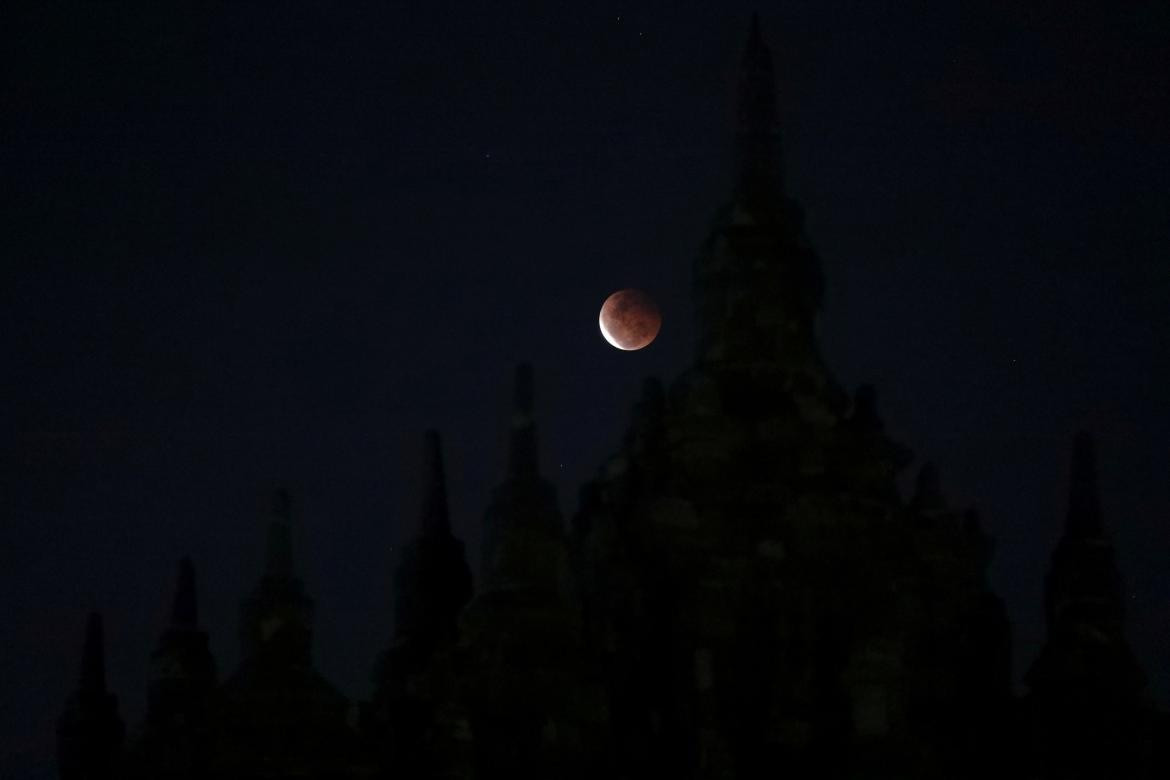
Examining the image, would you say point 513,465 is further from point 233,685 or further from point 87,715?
point 87,715

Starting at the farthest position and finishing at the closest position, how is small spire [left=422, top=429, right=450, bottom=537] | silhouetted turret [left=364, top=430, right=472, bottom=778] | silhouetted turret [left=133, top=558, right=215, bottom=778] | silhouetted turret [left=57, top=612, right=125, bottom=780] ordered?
silhouetted turret [left=57, top=612, right=125, bottom=780], small spire [left=422, top=429, right=450, bottom=537], silhouetted turret [left=133, top=558, right=215, bottom=778], silhouetted turret [left=364, top=430, right=472, bottom=778]

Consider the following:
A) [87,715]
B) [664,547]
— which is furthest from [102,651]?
[664,547]

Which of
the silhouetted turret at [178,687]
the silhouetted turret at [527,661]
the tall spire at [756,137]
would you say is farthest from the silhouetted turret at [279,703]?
the tall spire at [756,137]

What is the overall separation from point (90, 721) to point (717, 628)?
11.5m

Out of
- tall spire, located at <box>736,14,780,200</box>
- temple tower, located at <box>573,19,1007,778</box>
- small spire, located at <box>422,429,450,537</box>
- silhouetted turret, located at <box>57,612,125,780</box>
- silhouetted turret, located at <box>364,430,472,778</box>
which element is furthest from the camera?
tall spire, located at <box>736,14,780,200</box>

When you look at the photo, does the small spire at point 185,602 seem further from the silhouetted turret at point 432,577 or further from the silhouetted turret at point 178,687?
the silhouetted turret at point 432,577

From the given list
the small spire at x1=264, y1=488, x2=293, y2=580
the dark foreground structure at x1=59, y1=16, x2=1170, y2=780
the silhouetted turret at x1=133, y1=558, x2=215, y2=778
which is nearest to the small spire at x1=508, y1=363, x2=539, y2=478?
the dark foreground structure at x1=59, y1=16, x2=1170, y2=780

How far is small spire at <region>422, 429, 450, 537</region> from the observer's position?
38.1 m

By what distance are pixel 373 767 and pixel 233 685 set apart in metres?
2.45

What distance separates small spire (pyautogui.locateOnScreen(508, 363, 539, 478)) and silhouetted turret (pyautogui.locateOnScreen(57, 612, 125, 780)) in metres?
8.75

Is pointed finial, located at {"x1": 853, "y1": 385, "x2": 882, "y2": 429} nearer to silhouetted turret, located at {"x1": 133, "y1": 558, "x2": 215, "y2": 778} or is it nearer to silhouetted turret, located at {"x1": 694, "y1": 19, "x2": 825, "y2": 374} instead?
silhouetted turret, located at {"x1": 694, "y1": 19, "x2": 825, "y2": 374}

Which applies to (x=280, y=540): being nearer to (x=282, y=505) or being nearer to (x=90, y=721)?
(x=282, y=505)

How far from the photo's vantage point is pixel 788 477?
37656 mm

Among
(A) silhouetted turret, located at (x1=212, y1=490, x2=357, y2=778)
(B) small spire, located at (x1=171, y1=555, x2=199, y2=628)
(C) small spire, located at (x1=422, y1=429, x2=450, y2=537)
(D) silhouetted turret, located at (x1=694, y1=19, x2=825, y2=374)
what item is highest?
(D) silhouetted turret, located at (x1=694, y1=19, x2=825, y2=374)
